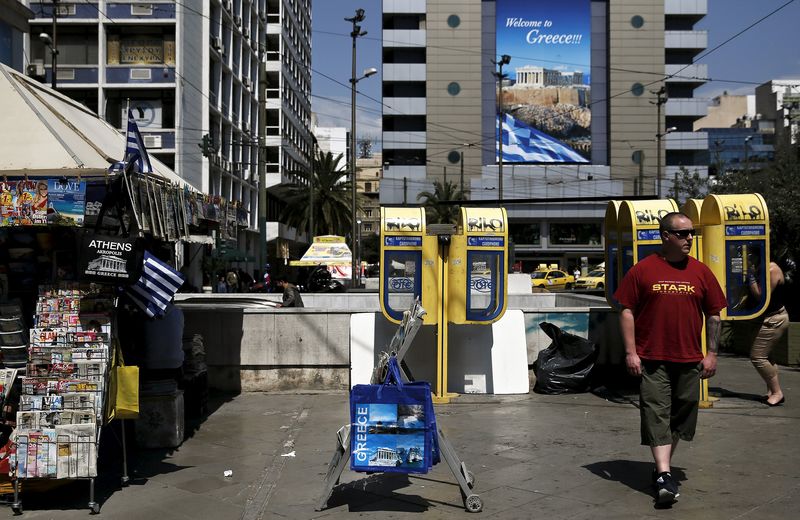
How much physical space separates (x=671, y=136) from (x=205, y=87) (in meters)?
39.7

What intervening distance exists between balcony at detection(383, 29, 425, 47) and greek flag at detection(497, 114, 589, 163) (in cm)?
904

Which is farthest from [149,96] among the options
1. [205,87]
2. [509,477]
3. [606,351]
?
[509,477]

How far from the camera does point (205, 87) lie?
38.6 meters

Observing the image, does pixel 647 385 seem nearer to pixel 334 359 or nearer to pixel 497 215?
pixel 497 215

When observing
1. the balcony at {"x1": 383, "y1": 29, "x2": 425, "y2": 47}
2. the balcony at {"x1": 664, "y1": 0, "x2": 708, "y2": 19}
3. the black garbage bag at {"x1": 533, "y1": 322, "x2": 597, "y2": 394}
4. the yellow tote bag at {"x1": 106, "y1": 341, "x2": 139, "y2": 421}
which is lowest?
the black garbage bag at {"x1": 533, "y1": 322, "x2": 597, "y2": 394}

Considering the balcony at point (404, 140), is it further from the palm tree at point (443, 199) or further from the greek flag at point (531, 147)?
the greek flag at point (531, 147)

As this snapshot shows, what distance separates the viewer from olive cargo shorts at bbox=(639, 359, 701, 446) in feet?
18.4

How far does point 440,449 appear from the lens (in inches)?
221

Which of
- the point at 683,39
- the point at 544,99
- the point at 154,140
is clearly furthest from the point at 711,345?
the point at 683,39

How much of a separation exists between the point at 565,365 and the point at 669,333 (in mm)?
4754

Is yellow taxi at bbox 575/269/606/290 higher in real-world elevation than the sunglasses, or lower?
lower

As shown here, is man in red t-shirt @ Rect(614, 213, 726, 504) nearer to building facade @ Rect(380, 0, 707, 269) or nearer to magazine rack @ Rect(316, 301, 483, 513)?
magazine rack @ Rect(316, 301, 483, 513)

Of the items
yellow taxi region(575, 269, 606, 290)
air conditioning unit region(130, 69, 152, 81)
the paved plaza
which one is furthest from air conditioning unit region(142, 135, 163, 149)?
the paved plaza

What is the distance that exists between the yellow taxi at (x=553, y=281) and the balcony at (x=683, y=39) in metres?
27.1
